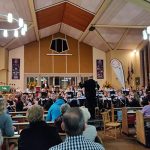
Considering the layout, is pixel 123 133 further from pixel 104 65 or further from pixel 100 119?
pixel 104 65

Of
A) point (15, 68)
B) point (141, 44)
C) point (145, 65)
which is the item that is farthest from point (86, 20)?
point (15, 68)

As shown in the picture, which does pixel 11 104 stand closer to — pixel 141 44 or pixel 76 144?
pixel 76 144

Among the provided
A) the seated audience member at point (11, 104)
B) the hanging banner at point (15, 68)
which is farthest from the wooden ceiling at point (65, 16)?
the seated audience member at point (11, 104)

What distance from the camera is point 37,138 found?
2.23 meters

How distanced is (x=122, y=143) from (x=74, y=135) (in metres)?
5.25

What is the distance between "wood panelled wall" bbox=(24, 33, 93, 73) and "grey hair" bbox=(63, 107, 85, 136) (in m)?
15.3

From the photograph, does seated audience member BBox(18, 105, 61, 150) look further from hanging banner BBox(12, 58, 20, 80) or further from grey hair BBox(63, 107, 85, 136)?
hanging banner BBox(12, 58, 20, 80)

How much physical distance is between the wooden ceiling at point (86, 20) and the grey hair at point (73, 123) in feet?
22.9

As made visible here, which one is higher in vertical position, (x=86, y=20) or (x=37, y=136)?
(x=86, y=20)

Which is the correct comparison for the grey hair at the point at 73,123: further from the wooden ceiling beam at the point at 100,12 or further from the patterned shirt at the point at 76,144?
the wooden ceiling beam at the point at 100,12

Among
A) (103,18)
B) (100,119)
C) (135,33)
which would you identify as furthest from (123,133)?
(135,33)

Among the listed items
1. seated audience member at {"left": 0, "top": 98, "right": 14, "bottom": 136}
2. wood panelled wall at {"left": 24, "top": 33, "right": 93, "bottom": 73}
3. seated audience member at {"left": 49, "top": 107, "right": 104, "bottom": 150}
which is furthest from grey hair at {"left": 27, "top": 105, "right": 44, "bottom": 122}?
wood panelled wall at {"left": 24, "top": 33, "right": 93, "bottom": 73}

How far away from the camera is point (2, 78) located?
621 inches

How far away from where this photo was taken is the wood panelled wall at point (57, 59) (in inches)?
657
